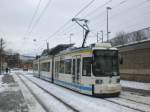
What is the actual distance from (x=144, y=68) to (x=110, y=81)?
15.9m

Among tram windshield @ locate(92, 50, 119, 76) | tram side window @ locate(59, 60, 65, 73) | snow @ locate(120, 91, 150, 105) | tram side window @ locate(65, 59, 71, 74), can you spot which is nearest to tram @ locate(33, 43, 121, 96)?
tram windshield @ locate(92, 50, 119, 76)

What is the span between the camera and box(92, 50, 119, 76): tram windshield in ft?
63.0

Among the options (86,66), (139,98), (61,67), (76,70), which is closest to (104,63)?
(86,66)

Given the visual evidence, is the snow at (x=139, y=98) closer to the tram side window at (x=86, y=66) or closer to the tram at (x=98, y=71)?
the tram at (x=98, y=71)

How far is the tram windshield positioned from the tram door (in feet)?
8.02

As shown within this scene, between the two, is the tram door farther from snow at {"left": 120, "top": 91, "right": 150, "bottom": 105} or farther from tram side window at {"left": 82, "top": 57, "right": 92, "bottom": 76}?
snow at {"left": 120, "top": 91, "right": 150, "bottom": 105}

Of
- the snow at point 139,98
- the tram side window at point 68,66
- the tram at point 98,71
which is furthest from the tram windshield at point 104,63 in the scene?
the tram side window at point 68,66

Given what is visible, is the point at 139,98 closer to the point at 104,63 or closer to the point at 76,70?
the point at 104,63

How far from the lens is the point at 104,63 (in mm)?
19375

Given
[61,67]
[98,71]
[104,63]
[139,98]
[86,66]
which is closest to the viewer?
[139,98]

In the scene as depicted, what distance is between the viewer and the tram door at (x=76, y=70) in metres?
21.6

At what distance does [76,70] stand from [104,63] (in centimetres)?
328

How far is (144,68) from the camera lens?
34.1 m

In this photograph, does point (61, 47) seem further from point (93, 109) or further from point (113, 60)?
point (93, 109)
